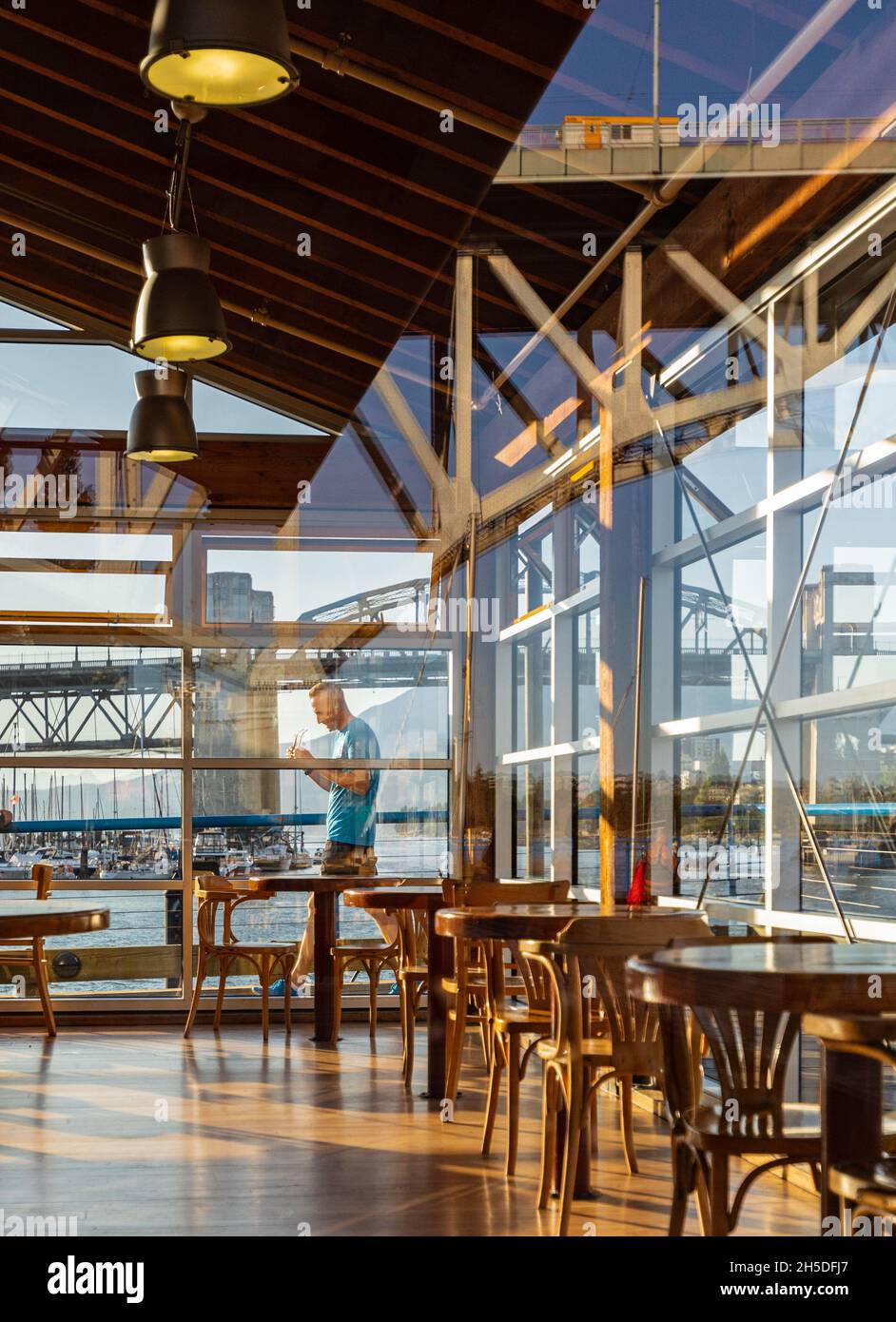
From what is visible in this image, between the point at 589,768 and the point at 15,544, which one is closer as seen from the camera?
the point at 589,768

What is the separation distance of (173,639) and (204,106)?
4517mm

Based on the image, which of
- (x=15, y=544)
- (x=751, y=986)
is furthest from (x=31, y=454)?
(x=751, y=986)

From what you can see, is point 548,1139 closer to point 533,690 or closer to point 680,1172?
point 680,1172

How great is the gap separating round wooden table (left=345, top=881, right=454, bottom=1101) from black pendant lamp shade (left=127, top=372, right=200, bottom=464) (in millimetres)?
1989

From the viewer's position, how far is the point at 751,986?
254cm

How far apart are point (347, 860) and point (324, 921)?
22.7 inches

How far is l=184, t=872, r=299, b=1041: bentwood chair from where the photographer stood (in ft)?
23.4

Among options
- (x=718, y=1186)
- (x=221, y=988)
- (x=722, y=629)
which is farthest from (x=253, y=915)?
(x=718, y=1186)

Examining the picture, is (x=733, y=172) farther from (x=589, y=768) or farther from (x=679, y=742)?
(x=589, y=768)

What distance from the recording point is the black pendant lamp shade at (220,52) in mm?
2965

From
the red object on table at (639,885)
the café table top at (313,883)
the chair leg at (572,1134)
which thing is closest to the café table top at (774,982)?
the chair leg at (572,1134)

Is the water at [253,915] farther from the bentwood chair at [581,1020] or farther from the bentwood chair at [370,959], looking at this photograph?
the bentwood chair at [581,1020]

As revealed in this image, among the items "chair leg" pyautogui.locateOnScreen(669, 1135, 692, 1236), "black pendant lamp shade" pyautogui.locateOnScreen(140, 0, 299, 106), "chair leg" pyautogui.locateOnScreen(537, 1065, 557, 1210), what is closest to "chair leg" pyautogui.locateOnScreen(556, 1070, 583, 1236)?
"chair leg" pyautogui.locateOnScreen(537, 1065, 557, 1210)

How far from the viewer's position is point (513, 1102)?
14.4ft
